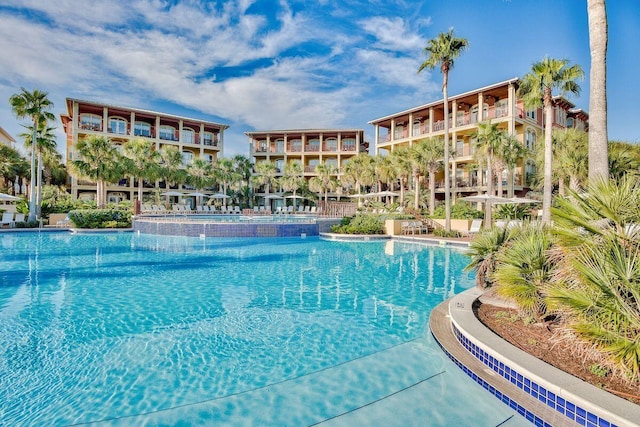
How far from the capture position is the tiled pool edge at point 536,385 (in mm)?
2736

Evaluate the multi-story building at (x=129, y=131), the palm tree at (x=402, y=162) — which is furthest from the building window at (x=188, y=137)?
the palm tree at (x=402, y=162)

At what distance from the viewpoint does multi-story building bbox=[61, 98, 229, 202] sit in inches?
1471

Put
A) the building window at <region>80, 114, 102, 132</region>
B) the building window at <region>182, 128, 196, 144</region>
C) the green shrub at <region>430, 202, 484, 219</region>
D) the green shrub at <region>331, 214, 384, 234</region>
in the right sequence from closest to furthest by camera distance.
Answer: the green shrub at <region>331, 214, 384, 234</region> < the green shrub at <region>430, 202, 484, 219</region> < the building window at <region>80, 114, 102, 132</region> < the building window at <region>182, 128, 196, 144</region>

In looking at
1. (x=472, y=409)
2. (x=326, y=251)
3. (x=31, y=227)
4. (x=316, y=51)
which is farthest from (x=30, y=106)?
(x=472, y=409)

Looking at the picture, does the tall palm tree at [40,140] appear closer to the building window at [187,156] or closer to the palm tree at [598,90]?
the building window at [187,156]

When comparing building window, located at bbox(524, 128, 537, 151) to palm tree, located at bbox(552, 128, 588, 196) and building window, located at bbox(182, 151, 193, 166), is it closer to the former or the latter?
palm tree, located at bbox(552, 128, 588, 196)

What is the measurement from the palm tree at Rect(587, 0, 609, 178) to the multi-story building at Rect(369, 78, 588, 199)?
71.8ft

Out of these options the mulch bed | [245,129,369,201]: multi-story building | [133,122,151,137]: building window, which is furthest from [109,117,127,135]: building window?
the mulch bed

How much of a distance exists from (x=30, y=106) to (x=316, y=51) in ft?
59.3

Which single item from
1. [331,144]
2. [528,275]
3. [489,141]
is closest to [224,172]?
[331,144]

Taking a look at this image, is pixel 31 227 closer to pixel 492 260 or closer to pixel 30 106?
pixel 30 106

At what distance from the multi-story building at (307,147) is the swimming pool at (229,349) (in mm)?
37152

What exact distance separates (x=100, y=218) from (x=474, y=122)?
29785 millimetres

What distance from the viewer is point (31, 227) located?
853 inches
